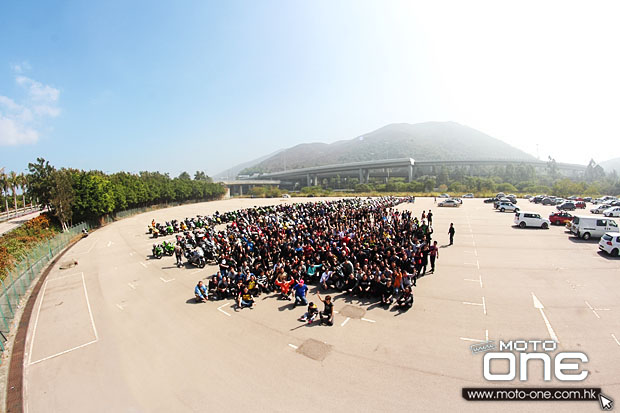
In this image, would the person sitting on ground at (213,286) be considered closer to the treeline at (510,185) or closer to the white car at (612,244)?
the white car at (612,244)

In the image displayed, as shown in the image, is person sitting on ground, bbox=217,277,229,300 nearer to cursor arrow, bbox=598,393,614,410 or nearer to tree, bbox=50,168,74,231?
cursor arrow, bbox=598,393,614,410

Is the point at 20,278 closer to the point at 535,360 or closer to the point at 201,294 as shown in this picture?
the point at 201,294

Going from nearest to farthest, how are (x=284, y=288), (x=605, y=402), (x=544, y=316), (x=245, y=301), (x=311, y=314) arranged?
(x=605, y=402), (x=544, y=316), (x=311, y=314), (x=245, y=301), (x=284, y=288)

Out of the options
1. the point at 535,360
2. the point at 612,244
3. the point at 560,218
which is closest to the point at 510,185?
the point at 560,218

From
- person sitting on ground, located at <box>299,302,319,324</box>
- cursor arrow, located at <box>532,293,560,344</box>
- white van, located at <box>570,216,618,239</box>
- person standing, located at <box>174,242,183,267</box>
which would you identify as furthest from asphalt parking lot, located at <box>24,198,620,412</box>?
white van, located at <box>570,216,618,239</box>

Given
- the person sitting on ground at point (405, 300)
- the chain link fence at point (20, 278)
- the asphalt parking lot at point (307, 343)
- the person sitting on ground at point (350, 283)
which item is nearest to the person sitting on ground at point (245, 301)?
the asphalt parking lot at point (307, 343)
